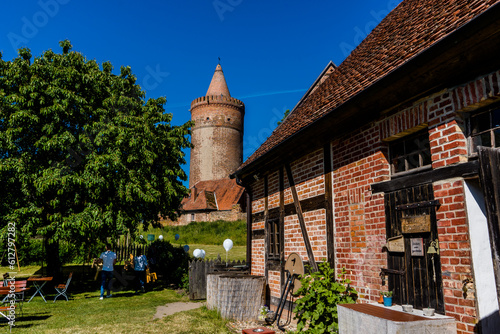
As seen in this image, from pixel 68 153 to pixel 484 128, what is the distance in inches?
437

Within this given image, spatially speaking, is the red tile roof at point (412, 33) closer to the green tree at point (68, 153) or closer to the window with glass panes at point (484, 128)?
the window with glass panes at point (484, 128)

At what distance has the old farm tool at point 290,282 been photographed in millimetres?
7163

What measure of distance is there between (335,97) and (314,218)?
2.25 metres

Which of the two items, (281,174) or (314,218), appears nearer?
(314,218)

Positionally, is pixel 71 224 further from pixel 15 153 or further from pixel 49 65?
pixel 49 65

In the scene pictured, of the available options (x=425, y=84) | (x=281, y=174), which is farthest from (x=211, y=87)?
(x=425, y=84)

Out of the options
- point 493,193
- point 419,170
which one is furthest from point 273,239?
point 493,193

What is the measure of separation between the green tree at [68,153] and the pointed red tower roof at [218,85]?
34372 mm

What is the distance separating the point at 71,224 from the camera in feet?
34.4

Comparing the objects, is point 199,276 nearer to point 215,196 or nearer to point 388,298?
point 388,298

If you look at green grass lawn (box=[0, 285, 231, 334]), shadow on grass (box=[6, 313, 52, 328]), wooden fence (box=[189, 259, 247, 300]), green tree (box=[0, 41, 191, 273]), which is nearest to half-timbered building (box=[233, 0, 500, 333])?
green grass lawn (box=[0, 285, 231, 334])

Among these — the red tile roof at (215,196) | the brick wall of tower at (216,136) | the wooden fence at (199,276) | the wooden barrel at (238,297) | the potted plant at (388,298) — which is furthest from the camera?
the brick wall of tower at (216,136)

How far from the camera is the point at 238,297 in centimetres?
801

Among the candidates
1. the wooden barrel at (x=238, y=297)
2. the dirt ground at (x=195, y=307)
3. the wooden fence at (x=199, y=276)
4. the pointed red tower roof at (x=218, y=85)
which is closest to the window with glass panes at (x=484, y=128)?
the dirt ground at (x=195, y=307)
